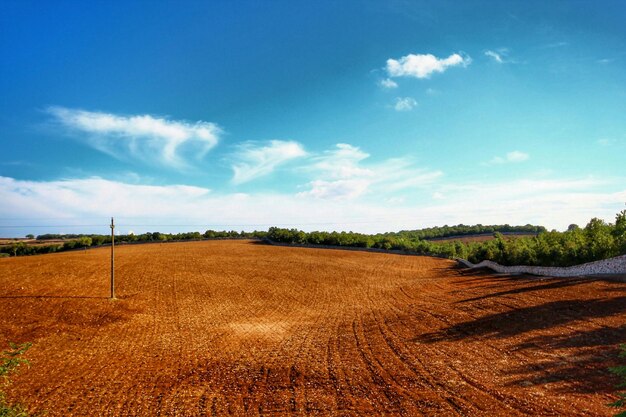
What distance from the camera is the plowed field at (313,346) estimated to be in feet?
46.0

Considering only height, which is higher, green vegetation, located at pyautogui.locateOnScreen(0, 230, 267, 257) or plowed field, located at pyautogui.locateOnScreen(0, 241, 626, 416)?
green vegetation, located at pyautogui.locateOnScreen(0, 230, 267, 257)

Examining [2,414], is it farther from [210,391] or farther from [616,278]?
[616,278]

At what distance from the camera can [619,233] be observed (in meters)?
41.8

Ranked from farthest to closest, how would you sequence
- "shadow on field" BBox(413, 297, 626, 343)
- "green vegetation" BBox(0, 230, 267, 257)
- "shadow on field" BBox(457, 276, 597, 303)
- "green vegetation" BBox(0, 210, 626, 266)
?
1. "green vegetation" BBox(0, 230, 267, 257)
2. "green vegetation" BBox(0, 210, 626, 266)
3. "shadow on field" BBox(457, 276, 597, 303)
4. "shadow on field" BBox(413, 297, 626, 343)

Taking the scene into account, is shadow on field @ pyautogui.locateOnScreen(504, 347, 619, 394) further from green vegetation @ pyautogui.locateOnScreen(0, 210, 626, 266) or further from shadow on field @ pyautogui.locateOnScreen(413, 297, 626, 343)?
green vegetation @ pyautogui.locateOnScreen(0, 210, 626, 266)

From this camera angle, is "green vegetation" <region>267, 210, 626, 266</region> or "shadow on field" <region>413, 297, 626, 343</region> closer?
"shadow on field" <region>413, 297, 626, 343</region>

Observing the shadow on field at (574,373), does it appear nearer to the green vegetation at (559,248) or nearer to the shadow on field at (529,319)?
the shadow on field at (529,319)

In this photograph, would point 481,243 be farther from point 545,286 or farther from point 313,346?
point 313,346

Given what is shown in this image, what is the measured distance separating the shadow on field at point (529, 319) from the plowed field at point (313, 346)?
0.12 m

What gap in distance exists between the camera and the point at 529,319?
78.0 ft

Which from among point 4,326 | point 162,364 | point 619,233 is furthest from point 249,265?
point 619,233

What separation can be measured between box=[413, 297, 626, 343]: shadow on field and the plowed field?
0.39 ft

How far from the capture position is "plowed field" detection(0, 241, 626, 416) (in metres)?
14.0

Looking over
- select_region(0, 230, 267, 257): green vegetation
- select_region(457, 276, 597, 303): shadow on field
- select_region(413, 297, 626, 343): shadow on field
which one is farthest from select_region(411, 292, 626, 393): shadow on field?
select_region(0, 230, 267, 257): green vegetation
